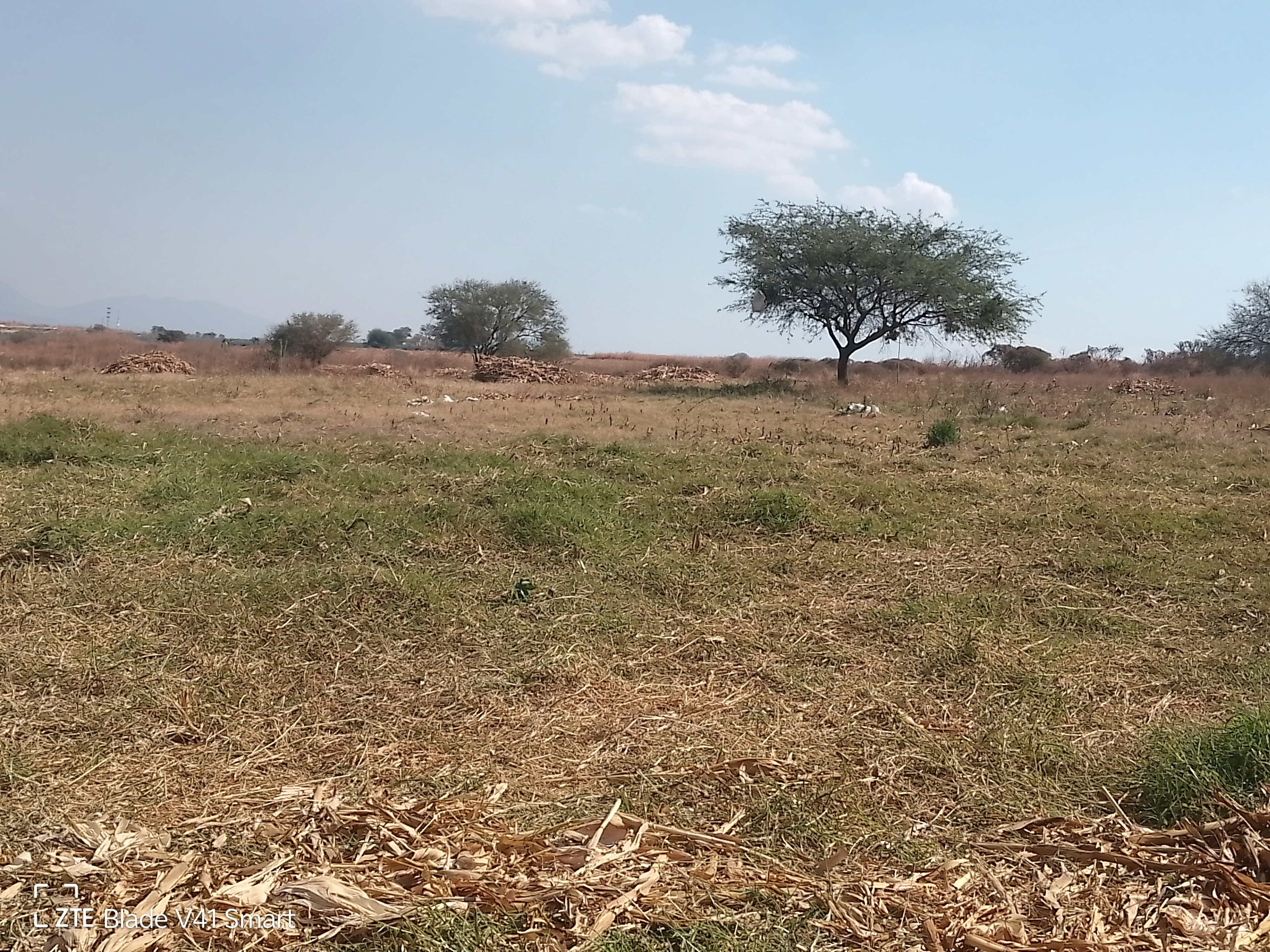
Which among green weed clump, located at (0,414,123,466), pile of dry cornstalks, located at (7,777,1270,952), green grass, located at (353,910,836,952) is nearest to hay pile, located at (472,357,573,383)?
green weed clump, located at (0,414,123,466)

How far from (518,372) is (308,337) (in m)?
8.32

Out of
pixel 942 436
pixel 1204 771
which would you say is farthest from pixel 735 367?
pixel 1204 771

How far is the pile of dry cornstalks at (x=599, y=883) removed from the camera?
2.32m

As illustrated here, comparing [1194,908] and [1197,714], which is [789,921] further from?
[1197,714]

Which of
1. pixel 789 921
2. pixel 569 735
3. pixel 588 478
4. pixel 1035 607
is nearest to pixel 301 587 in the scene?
pixel 569 735

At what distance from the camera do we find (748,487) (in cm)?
797

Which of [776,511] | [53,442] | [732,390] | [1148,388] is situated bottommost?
[776,511]

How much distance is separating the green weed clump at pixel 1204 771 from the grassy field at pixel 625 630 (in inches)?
3.3

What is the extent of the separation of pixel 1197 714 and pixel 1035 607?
1.43 metres

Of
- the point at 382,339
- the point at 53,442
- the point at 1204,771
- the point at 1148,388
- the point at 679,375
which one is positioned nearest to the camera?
the point at 1204,771

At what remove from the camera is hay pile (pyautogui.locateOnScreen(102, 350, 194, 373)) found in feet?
75.3

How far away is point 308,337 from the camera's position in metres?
30.3

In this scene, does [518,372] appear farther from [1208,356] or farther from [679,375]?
[1208,356]

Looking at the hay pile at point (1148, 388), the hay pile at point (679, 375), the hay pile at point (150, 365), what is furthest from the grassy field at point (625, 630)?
the hay pile at point (679, 375)
